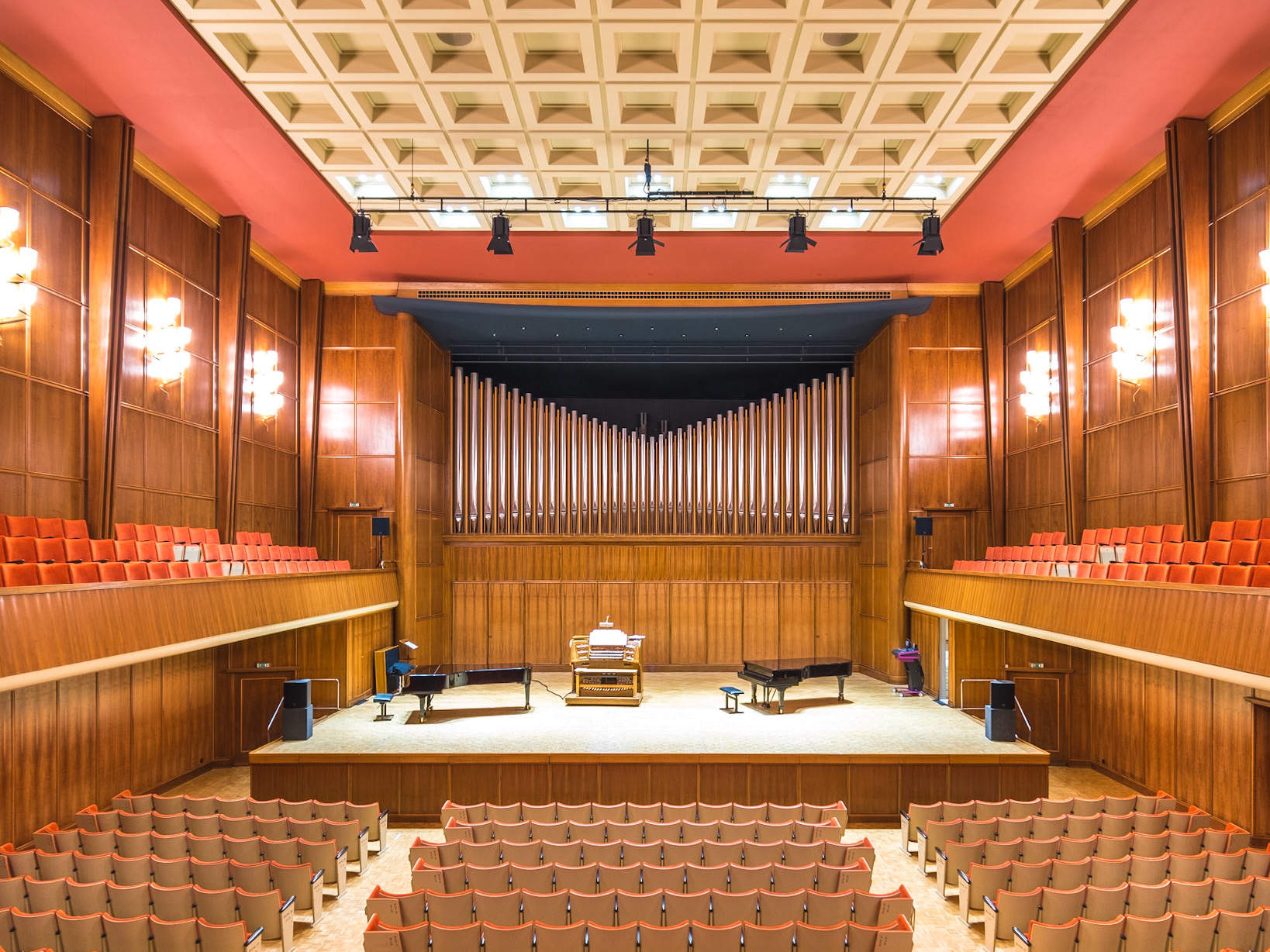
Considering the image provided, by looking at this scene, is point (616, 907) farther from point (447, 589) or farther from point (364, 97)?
point (447, 589)

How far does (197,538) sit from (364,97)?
4468 mm

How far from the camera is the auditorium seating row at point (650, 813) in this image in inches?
245

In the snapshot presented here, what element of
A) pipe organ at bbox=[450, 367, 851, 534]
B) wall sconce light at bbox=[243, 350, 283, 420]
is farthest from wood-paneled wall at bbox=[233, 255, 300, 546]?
pipe organ at bbox=[450, 367, 851, 534]

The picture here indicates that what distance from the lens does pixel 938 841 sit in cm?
613

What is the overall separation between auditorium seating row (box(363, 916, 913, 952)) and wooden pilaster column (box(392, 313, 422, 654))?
709 cm

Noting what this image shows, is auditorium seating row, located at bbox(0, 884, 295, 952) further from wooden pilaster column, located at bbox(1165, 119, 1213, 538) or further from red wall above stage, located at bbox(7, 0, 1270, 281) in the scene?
wooden pilaster column, located at bbox(1165, 119, 1213, 538)

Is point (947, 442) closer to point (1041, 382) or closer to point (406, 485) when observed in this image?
point (1041, 382)

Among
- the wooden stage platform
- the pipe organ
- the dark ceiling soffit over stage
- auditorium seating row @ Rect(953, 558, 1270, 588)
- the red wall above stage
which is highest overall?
the red wall above stage

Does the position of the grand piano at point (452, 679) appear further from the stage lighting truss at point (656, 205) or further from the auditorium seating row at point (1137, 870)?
the auditorium seating row at point (1137, 870)

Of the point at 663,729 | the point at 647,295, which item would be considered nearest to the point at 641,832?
the point at 663,729

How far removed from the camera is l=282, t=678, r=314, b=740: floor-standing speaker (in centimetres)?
797

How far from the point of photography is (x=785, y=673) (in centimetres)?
918

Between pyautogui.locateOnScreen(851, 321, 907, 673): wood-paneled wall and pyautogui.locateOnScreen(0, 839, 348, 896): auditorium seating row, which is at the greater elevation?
pyautogui.locateOnScreen(851, 321, 907, 673): wood-paneled wall

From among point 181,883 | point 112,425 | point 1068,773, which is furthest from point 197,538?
point 1068,773
